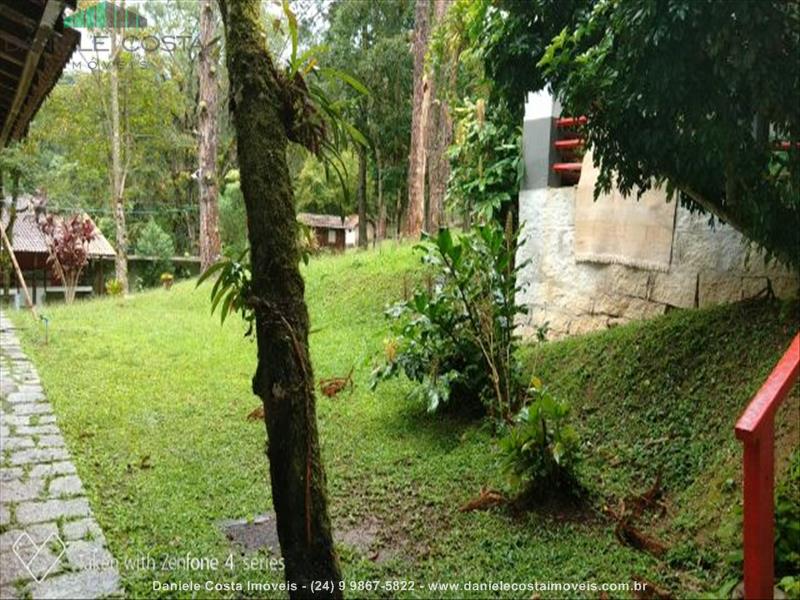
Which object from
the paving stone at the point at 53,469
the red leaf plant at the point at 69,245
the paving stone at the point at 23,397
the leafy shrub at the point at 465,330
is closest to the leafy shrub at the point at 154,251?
the red leaf plant at the point at 69,245

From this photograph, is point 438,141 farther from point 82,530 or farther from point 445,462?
point 82,530

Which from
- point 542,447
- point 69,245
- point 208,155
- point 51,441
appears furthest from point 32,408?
point 69,245

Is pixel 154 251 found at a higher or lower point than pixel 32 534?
higher

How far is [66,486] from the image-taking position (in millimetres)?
3230

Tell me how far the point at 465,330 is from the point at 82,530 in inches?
95.7

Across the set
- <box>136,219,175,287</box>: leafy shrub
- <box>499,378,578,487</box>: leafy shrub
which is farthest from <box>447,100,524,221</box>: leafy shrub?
<box>136,219,175,287</box>: leafy shrub

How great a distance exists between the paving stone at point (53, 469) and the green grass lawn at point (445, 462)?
0.10 m

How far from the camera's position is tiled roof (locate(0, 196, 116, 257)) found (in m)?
18.0

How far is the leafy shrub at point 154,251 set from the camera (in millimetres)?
19953

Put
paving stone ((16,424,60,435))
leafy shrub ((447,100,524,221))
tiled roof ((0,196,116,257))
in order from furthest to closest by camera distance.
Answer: tiled roof ((0,196,116,257)), leafy shrub ((447,100,524,221)), paving stone ((16,424,60,435))

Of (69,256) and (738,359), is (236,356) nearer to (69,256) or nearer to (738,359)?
(738,359)

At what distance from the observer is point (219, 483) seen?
3.40m

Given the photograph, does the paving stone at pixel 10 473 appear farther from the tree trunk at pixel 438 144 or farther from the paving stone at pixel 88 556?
the tree trunk at pixel 438 144

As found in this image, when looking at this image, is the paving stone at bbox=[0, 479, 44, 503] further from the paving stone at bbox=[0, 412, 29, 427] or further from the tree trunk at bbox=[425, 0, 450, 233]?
the tree trunk at bbox=[425, 0, 450, 233]
